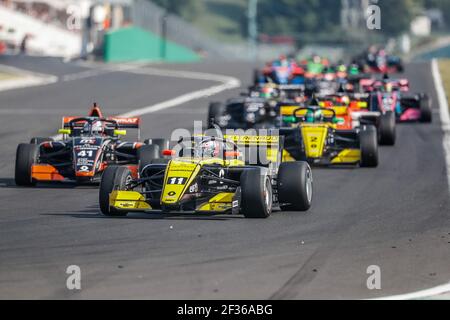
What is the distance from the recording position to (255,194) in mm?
15336

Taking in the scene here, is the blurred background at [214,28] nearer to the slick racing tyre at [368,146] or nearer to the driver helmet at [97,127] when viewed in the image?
the slick racing tyre at [368,146]

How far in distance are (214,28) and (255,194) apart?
11941 centimetres

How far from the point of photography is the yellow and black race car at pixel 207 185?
15367 mm

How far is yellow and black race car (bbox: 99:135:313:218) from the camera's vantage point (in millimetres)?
15367

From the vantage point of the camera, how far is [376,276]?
11.6m

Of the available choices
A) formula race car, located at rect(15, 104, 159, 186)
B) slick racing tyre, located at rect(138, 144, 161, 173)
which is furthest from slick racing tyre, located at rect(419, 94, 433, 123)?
slick racing tyre, located at rect(138, 144, 161, 173)

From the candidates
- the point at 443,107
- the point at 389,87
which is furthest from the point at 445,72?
the point at 389,87

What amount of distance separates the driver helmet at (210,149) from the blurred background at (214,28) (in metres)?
52.3

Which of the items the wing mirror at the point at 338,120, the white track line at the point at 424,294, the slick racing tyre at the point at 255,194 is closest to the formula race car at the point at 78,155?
the slick racing tyre at the point at 255,194

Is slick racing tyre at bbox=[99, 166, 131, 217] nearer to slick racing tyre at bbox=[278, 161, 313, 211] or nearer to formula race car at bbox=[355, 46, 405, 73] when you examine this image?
slick racing tyre at bbox=[278, 161, 313, 211]

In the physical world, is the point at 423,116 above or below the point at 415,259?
above

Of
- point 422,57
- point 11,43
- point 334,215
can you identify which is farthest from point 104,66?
point 334,215

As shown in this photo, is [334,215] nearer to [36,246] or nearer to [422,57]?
[36,246]

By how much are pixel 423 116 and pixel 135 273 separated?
22.1m
